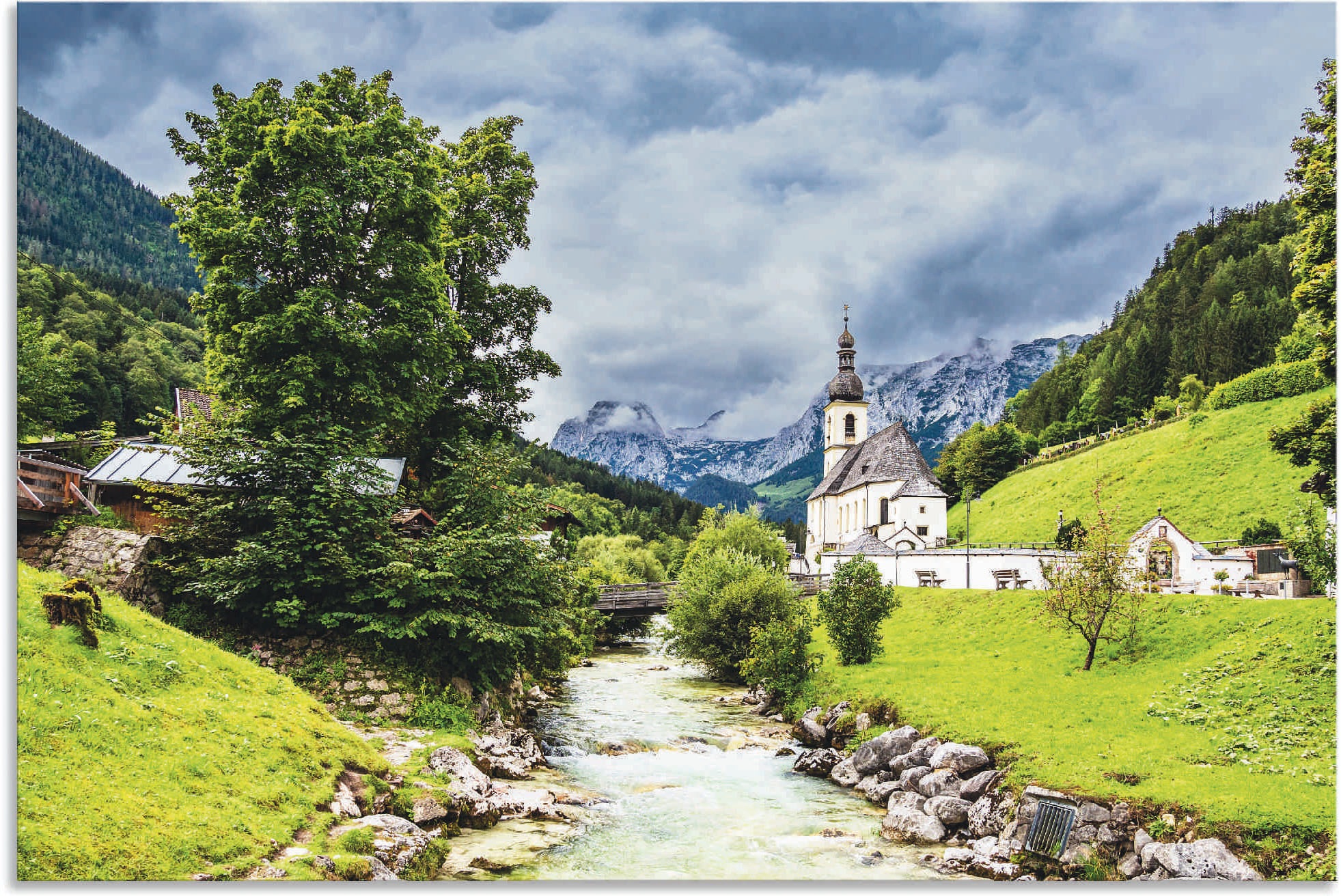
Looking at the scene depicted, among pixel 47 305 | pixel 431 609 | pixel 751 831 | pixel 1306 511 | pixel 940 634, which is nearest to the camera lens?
pixel 751 831

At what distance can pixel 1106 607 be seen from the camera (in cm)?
2005

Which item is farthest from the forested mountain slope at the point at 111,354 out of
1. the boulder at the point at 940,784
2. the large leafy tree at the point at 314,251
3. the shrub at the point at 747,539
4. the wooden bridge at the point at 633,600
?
the boulder at the point at 940,784

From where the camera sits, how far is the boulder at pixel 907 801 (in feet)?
47.7

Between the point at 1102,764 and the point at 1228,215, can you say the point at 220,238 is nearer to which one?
the point at 1102,764

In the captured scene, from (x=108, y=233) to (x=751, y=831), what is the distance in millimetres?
91909

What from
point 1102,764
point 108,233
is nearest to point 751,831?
point 1102,764

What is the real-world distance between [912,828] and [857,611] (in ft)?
45.2

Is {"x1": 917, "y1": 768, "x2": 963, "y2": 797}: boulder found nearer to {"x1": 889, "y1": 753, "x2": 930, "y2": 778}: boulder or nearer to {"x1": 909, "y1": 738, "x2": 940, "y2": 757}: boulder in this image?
{"x1": 889, "y1": 753, "x2": 930, "y2": 778}: boulder

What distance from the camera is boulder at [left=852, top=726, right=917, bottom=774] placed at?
1766 cm

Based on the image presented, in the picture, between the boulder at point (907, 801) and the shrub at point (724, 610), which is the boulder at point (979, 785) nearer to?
the boulder at point (907, 801)

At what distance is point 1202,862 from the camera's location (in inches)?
394

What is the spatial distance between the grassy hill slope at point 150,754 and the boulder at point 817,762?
34.4ft

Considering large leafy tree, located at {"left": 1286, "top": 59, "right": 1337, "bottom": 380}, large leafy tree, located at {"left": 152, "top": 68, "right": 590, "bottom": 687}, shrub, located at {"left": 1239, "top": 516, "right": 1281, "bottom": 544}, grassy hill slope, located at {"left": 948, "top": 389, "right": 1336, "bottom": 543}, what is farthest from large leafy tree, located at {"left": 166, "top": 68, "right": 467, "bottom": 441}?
grassy hill slope, located at {"left": 948, "top": 389, "right": 1336, "bottom": 543}

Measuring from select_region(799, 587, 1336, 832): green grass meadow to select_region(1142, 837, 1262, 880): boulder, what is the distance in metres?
0.73
